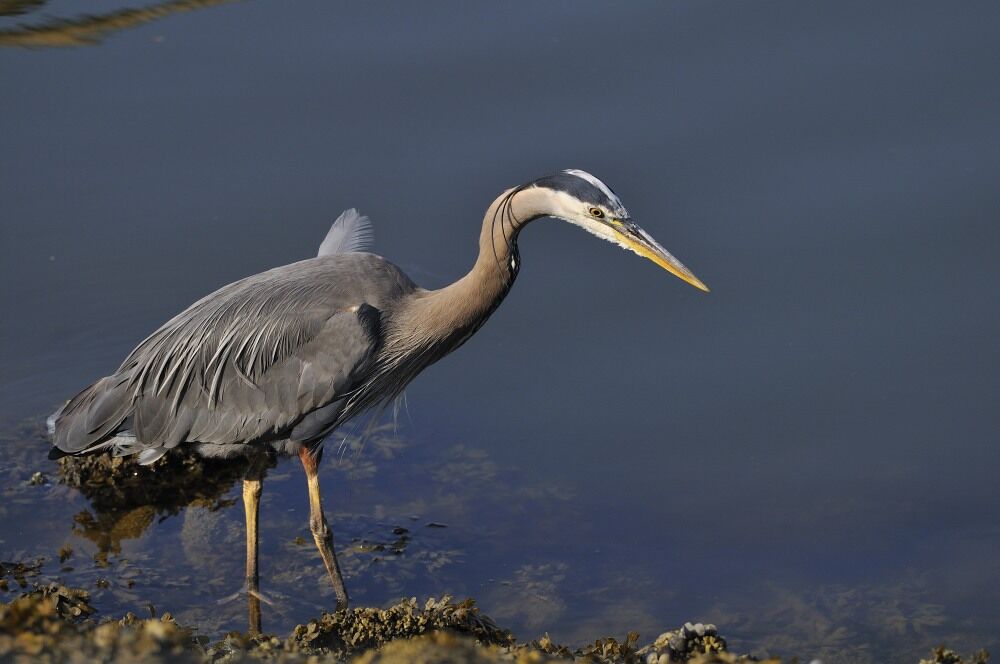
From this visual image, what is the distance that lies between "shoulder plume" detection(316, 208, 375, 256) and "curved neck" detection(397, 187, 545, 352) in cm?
73

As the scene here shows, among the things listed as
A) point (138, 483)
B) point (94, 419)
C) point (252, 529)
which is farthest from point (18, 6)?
point (252, 529)

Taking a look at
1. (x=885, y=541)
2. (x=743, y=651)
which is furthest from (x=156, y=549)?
(x=885, y=541)

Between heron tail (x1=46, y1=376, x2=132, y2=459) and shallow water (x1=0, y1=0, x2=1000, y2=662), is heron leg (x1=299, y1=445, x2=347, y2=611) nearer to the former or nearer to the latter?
shallow water (x1=0, y1=0, x2=1000, y2=662)

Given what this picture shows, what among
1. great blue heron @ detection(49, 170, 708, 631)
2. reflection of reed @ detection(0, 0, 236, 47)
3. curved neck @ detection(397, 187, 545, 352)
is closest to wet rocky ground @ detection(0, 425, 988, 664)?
A: great blue heron @ detection(49, 170, 708, 631)

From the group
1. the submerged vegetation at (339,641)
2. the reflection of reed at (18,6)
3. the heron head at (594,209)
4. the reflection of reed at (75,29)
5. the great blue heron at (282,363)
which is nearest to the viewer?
the submerged vegetation at (339,641)

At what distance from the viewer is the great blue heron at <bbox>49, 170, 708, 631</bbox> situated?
5.71 m

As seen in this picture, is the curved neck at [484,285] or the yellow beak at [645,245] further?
the curved neck at [484,285]

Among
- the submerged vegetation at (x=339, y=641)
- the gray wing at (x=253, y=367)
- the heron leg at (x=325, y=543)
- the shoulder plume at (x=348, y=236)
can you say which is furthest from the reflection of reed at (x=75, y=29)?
the submerged vegetation at (x=339, y=641)

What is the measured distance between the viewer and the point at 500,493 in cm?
658

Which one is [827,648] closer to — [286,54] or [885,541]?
[885,541]

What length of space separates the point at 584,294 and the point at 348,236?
5.37 feet

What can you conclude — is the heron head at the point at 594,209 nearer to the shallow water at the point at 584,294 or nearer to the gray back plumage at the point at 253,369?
the gray back plumage at the point at 253,369

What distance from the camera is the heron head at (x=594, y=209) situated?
17.4 feet

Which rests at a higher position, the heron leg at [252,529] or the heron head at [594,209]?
the heron head at [594,209]
